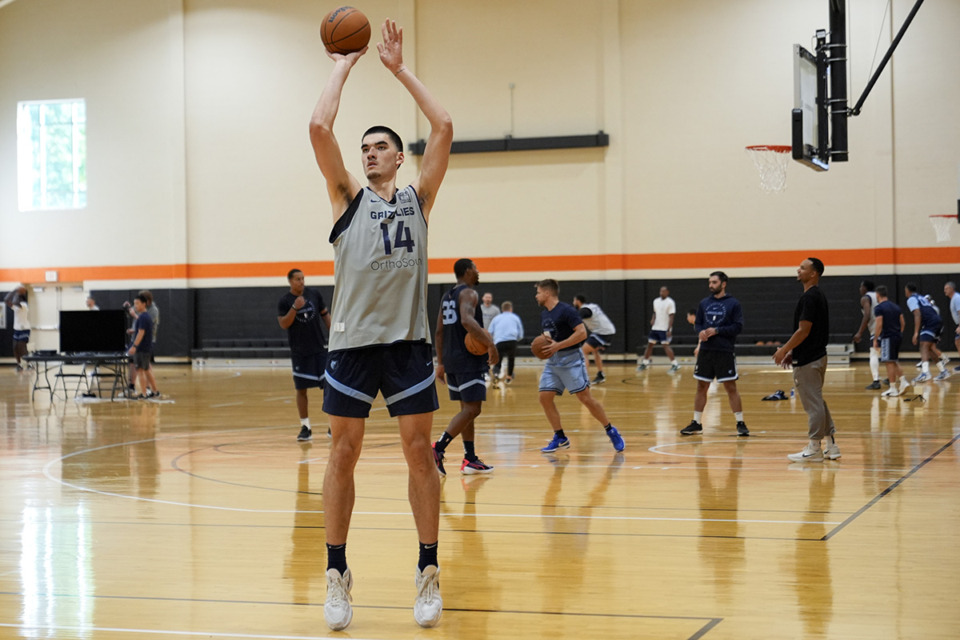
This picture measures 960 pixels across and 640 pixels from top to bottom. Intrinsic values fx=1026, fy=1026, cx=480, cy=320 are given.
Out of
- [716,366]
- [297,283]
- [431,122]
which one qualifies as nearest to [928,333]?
[716,366]

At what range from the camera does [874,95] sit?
23734 mm

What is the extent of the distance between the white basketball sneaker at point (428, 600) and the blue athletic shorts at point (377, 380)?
0.68m

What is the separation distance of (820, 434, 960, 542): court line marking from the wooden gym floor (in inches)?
0.9

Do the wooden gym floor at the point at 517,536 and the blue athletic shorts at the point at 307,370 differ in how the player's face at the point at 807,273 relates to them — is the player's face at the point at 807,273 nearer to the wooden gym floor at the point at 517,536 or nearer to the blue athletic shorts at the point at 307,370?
the wooden gym floor at the point at 517,536

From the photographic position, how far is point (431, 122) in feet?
14.4

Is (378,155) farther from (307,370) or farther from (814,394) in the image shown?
(307,370)

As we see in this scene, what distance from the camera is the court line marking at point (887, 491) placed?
6175mm

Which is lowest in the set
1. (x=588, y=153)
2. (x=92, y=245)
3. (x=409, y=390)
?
(x=409, y=390)

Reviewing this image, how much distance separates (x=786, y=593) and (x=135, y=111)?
2660 cm

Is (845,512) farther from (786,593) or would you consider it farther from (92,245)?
(92,245)

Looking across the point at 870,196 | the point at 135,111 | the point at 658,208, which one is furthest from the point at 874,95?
the point at 135,111

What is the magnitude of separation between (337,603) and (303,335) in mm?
7267

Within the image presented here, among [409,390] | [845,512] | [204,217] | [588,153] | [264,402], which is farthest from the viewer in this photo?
[204,217]

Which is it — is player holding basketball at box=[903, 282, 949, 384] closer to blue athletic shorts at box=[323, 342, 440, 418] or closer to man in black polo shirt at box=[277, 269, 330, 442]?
man in black polo shirt at box=[277, 269, 330, 442]
